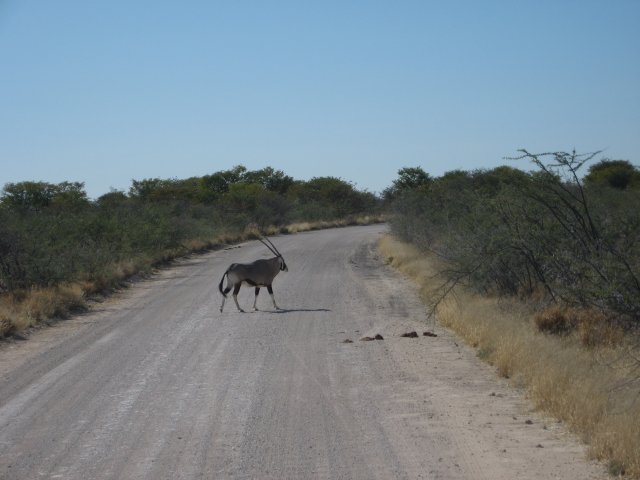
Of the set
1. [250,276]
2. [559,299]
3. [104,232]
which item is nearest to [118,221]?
[104,232]

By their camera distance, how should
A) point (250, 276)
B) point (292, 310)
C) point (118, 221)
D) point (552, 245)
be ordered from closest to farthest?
point (552, 245), point (292, 310), point (250, 276), point (118, 221)

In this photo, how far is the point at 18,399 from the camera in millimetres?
10703

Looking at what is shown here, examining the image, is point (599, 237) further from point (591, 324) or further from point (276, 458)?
point (276, 458)

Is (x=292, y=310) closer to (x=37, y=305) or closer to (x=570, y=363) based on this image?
(x=37, y=305)

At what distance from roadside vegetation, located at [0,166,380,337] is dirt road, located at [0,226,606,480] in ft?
8.84

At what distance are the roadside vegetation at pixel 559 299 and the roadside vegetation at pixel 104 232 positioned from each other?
9337 millimetres

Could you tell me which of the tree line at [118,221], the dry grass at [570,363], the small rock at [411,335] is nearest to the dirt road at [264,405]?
the small rock at [411,335]

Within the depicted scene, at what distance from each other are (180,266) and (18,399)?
24.2 metres

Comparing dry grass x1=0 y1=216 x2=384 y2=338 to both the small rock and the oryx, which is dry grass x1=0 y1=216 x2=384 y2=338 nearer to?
the oryx

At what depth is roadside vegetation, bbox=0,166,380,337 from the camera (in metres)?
21.6

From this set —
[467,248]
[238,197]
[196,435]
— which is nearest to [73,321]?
[467,248]

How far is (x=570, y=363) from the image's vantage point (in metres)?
10.2

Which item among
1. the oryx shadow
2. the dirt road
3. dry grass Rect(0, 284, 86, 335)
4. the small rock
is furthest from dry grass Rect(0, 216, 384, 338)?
the small rock

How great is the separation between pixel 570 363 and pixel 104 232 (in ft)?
89.6
